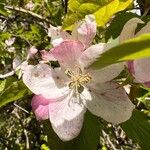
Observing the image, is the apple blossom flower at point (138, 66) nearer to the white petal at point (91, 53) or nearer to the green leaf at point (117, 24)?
the white petal at point (91, 53)

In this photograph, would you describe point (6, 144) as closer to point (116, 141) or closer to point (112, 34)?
point (116, 141)

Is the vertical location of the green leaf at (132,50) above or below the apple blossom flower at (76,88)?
above

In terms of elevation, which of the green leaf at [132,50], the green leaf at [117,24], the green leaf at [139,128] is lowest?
the green leaf at [139,128]

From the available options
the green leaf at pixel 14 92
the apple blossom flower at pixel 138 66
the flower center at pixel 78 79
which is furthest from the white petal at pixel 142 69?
the green leaf at pixel 14 92

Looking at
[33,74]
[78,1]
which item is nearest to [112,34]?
[78,1]

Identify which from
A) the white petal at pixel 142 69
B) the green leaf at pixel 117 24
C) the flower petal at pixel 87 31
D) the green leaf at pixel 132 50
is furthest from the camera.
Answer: the green leaf at pixel 117 24

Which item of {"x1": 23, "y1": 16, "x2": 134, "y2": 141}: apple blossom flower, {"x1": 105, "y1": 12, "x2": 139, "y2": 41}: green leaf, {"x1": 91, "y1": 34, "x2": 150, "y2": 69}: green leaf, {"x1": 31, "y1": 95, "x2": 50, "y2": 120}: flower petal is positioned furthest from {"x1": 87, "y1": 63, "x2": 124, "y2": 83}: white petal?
{"x1": 91, "y1": 34, "x2": 150, "y2": 69}: green leaf

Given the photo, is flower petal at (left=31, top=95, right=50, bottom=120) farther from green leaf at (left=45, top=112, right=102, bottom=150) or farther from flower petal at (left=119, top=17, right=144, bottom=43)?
flower petal at (left=119, top=17, right=144, bottom=43)
